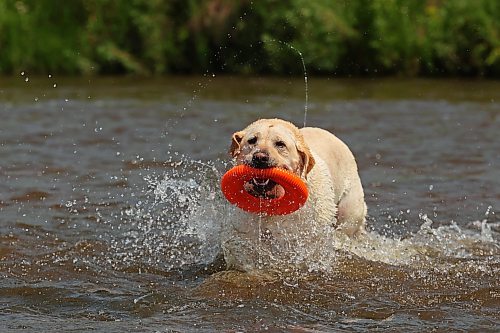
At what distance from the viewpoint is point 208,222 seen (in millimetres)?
7934

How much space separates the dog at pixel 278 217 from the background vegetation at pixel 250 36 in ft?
42.9

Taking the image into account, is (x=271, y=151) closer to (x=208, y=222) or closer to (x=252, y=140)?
(x=252, y=140)

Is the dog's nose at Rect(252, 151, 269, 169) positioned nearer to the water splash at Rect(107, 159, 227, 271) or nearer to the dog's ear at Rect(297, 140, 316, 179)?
the dog's ear at Rect(297, 140, 316, 179)

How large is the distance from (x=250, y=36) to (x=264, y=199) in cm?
1498

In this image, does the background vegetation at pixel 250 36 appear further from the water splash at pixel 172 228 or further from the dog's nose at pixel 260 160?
the dog's nose at pixel 260 160

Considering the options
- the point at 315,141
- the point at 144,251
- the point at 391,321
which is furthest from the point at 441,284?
the point at 144,251

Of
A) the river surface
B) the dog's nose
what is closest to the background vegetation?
the river surface

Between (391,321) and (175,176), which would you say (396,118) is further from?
(391,321)

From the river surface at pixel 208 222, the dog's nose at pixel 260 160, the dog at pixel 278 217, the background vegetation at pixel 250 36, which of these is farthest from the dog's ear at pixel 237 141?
the background vegetation at pixel 250 36

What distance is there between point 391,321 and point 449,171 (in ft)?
17.9

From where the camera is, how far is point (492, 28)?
19719 millimetres

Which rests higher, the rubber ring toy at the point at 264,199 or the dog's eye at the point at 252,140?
the dog's eye at the point at 252,140

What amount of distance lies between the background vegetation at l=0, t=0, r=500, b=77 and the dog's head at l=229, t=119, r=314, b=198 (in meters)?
13.4

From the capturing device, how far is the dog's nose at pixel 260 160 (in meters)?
6.66
